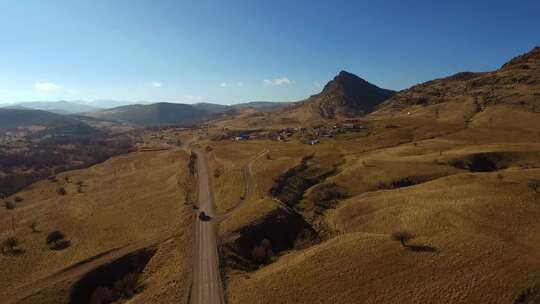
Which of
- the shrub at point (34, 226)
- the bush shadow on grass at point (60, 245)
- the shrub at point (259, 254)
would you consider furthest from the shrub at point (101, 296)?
the shrub at point (34, 226)

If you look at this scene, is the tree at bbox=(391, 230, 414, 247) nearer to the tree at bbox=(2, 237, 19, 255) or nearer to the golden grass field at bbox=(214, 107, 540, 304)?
the golden grass field at bbox=(214, 107, 540, 304)

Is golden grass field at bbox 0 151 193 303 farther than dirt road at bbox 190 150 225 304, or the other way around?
golden grass field at bbox 0 151 193 303

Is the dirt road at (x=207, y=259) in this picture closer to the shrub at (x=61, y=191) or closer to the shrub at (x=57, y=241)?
the shrub at (x=57, y=241)

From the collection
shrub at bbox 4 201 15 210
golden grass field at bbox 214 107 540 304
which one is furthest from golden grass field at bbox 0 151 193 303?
golden grass field at bbox 214 107 540 304

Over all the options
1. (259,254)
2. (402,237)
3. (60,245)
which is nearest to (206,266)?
(259,254)

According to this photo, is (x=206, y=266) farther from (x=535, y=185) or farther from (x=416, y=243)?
(x=535, y=185)
